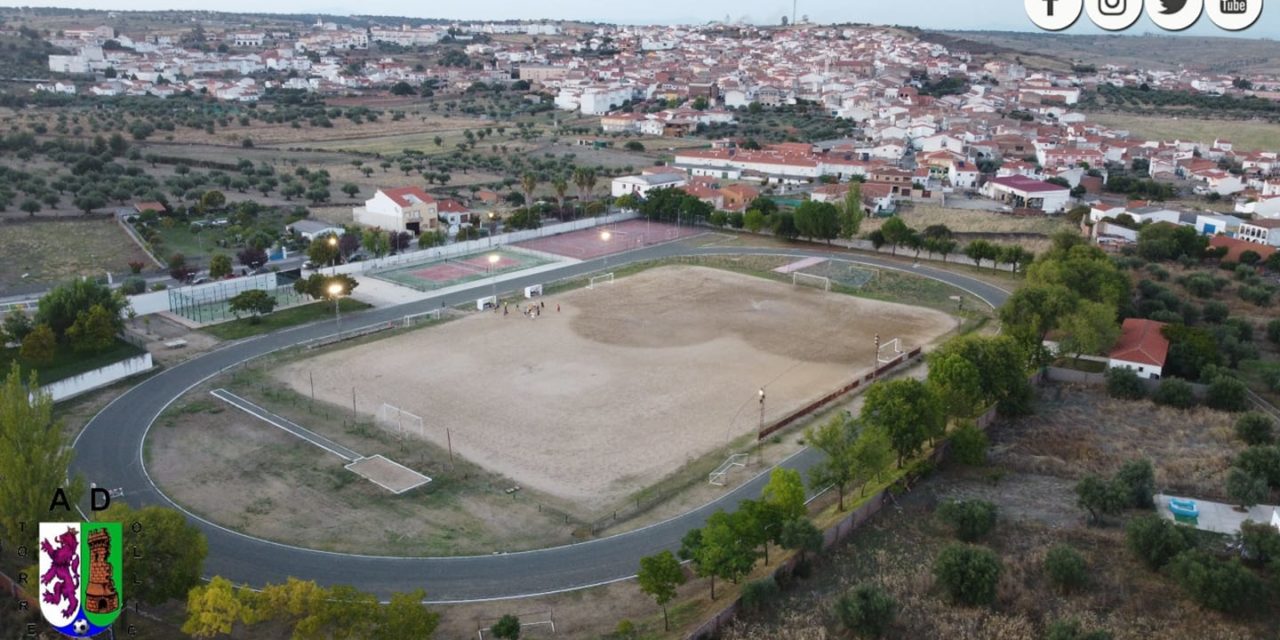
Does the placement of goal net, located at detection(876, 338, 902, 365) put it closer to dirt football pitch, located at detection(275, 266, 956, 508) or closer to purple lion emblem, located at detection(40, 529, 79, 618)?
dirt football pitch, located at detection(275, 266, 956, 508)

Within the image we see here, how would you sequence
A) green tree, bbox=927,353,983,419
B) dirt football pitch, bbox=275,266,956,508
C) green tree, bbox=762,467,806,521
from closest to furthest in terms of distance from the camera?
1. green tree, bbox=762,467,806,521
2. green tree, bbox=927,353,983,419
3. dirt football pitch, bbox=275,266,956,508

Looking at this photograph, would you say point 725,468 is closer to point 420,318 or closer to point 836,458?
point 836,458

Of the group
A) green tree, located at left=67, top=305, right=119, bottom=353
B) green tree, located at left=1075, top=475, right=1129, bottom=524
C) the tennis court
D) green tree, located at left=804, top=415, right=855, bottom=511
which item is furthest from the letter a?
the tennis court

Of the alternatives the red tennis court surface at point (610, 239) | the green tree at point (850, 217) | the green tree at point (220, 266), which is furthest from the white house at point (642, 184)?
the green tree at point (220, 266)

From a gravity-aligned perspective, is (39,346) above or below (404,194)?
below

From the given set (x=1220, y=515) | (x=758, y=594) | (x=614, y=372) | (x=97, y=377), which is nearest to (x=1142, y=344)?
(x=1220, y=515)

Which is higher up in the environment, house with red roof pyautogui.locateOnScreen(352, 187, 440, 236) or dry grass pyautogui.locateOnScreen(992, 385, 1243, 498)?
house with red roof pyautogui.locateOnScreen(352, 187, 440, 236)
